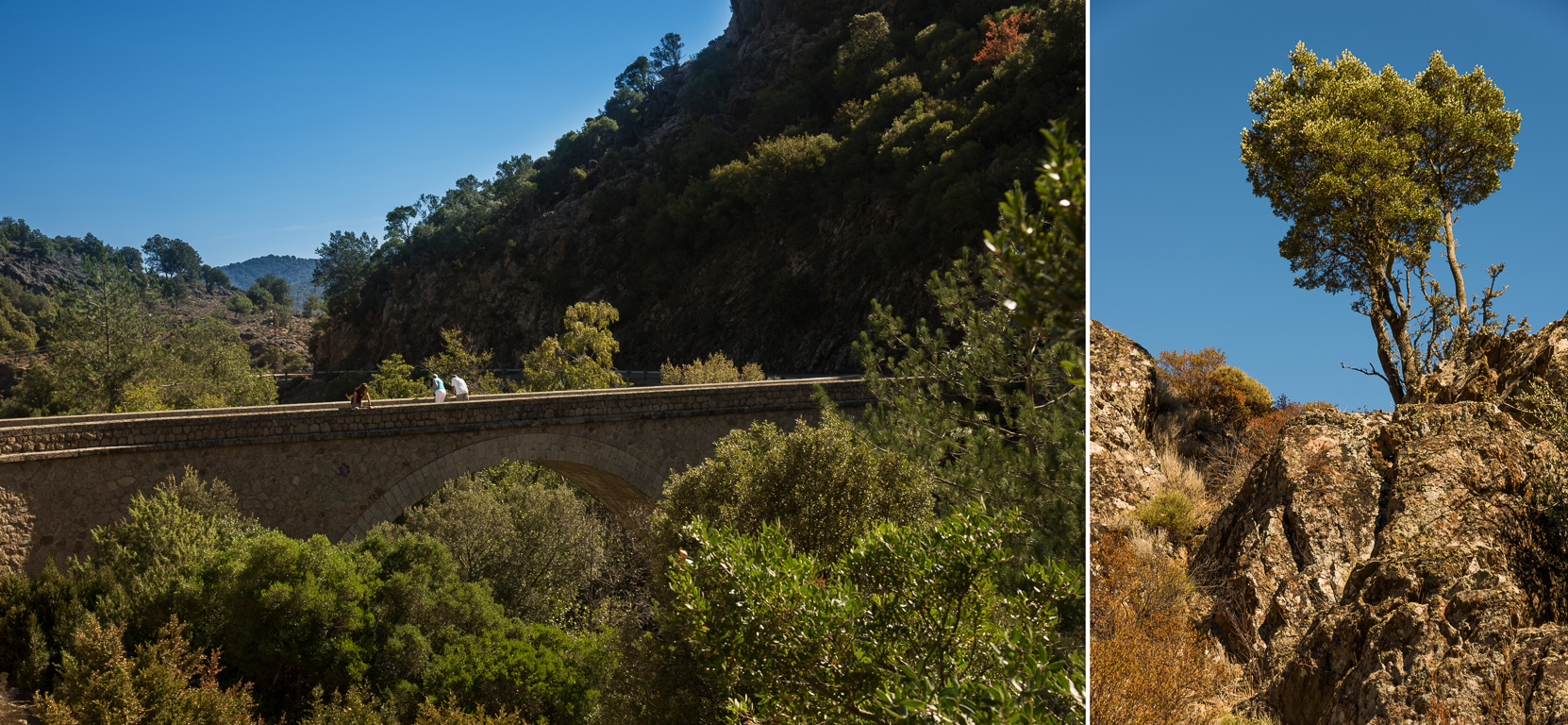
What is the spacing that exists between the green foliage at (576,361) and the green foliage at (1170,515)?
19.5 metres

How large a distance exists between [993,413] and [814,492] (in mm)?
2577

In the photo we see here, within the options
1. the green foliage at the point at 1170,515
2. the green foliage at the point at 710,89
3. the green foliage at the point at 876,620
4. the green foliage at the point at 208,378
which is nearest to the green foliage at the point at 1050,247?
the green foliage at the point at 876,620

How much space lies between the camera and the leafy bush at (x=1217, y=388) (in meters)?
11.2

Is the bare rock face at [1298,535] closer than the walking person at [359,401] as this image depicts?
Yes

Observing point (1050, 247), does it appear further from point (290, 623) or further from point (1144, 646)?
point (290, 623)

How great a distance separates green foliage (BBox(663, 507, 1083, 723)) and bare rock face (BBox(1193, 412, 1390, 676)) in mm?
1715

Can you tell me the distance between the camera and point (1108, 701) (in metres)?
3.73

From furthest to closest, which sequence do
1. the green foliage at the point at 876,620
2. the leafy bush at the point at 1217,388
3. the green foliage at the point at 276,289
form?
the green foliage at the point at 276,289
the leafy bush at the point at 1217,388
the green foliage at the point at 876,620

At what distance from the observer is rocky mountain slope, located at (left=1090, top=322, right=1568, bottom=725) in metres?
3.09

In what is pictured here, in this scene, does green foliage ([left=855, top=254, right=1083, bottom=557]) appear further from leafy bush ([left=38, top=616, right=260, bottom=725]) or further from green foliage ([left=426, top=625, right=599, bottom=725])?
leafy bush ([left=38, top=616, right=260, bottom=725])

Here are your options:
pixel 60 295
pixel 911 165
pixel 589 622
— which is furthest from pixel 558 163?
pixel 589 622

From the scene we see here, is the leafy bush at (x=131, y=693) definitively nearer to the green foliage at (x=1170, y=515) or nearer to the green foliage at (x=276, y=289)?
the green foliage at (x=1170, y=515)

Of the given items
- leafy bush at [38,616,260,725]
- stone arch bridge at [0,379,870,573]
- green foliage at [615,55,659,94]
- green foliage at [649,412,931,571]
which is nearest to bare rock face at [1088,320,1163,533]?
green foliage at [649,412,931,571]

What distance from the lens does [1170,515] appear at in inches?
277
